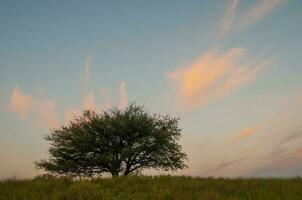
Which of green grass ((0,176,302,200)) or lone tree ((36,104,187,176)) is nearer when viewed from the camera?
green grass ((0,176,302,200))

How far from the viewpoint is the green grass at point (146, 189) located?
16.1 m

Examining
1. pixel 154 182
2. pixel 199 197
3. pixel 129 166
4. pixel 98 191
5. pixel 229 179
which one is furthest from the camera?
pixel 129 166

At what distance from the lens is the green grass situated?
635 inches

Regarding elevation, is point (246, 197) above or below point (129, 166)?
below

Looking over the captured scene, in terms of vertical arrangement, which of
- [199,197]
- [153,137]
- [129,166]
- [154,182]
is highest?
[153,137]

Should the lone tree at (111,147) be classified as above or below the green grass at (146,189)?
above

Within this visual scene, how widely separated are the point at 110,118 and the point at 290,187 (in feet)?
101

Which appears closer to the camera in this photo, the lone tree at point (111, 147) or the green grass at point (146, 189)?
the green grass at point (146, 189)

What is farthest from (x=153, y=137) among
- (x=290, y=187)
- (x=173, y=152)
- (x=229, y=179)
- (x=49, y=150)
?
(x=290, y=187)

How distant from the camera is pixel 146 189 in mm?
17688

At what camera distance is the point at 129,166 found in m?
44.7

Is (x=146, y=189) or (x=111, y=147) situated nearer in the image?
(x=146, y=189)

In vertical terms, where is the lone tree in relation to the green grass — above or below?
above

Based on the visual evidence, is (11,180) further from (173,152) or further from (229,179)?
(173,152)
